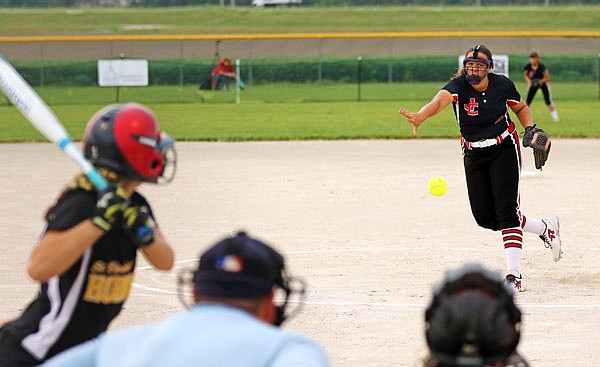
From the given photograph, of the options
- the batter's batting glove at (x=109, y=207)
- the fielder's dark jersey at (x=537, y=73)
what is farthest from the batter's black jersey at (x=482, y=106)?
the fielder's dark jersey at (x=537, y=73)

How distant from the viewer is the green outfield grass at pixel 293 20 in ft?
217

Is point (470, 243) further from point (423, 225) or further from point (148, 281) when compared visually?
point (148, 281)

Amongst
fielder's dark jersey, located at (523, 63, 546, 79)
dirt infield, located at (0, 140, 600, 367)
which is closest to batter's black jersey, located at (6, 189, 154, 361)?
dirt infield, located at (0, 140, 600, 367)

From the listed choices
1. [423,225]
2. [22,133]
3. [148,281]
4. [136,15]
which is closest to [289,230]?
[423,225]

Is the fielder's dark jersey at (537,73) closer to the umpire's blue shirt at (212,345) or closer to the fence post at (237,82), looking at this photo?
the fence post at (237,82)

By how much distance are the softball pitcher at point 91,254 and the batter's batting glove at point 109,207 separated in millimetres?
131

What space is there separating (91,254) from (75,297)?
18 centimetres

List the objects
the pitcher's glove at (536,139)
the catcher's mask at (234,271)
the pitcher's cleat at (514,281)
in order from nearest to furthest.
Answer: the catcher's mask at (234,271)
the pitcher's cleat at (514,281)
the pitcher's glove at (536,139)

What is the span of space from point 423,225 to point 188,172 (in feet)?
18.7

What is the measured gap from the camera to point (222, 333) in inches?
117

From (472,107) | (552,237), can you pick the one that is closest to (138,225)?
(472,107)

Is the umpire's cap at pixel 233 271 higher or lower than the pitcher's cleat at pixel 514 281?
higher

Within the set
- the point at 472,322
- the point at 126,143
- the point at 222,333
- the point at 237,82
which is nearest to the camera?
the point at 472,322

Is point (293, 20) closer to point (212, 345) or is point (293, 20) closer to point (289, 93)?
point (289, 93)
